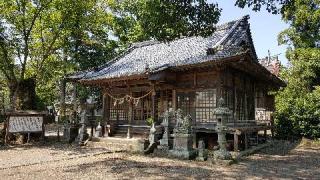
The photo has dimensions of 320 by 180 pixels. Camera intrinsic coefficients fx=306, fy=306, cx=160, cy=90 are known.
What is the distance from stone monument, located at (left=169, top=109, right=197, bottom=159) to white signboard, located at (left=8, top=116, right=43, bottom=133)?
9877 mm

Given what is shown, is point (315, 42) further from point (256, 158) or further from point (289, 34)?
point (256, 158)

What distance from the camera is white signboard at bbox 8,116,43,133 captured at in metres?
18.0

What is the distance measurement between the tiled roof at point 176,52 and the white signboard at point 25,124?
388 centimetres

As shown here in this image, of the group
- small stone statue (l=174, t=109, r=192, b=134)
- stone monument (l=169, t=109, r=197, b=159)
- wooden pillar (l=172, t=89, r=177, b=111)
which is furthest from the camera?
wooden pillar (l=172, t=89, r=177, b=111)

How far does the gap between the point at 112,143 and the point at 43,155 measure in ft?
13.7

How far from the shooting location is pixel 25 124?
1855 centimetres

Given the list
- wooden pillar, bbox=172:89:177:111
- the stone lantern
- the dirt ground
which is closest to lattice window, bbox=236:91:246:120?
wooden pillar, bbox=172:89:177:111

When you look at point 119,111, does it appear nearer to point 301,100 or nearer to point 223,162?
point 223,162

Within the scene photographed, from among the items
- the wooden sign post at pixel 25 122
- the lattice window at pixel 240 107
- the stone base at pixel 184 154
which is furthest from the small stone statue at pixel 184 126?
the wooden sign post at pixel 25 122

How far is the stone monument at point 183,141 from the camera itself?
13.1 meters

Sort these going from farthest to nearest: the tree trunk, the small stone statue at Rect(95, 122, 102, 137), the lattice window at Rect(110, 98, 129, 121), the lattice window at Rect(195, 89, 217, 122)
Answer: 1. the tree trunk
2. the lattice window at Rect(110, 98, 129, 121)
3. the small stone statue at Rect(95, 122, 102, 137)
4. the lattice window at Rect(195, 89, 217, 122)

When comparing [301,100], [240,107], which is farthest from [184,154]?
[301,100]

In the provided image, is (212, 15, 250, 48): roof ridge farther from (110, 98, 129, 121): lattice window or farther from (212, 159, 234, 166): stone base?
(212, 159, 234, 166): stone base

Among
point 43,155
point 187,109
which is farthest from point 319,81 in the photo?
point 43,155
